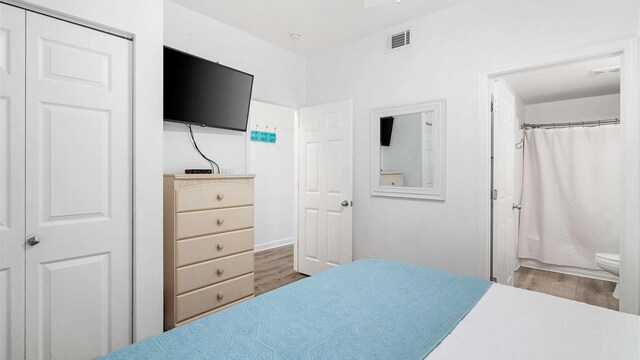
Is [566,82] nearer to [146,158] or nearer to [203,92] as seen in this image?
[203,92]

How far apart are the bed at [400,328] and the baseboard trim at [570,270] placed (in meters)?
A: 3.18

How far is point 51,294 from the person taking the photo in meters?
1.65

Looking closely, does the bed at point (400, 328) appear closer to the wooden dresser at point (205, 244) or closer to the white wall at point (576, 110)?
the wooden dresser at point (205, 244)

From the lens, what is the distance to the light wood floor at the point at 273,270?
133 inches

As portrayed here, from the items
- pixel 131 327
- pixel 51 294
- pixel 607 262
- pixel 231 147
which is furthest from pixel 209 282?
pixel 607 262

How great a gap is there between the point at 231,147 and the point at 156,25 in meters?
1.26

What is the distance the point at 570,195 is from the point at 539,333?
3676mm

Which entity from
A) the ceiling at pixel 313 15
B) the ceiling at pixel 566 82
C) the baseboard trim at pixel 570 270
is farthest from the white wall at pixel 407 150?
the baseboard trim at pixel 570 270

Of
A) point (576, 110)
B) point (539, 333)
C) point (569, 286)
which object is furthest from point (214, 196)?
point (576, 110)

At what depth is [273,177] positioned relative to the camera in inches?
203

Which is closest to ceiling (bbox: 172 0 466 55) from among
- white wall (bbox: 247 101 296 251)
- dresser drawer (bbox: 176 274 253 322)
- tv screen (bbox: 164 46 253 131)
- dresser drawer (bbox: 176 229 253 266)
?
tv screen (bbox: 164 46 253 131)

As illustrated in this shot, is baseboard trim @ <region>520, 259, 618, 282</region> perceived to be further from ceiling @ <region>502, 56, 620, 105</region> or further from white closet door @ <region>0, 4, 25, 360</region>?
white closet door @ <region>0, 4, 25, 360</region>

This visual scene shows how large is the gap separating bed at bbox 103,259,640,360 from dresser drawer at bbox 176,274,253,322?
1124 mm

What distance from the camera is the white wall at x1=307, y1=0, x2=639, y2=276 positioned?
6.96 feet
